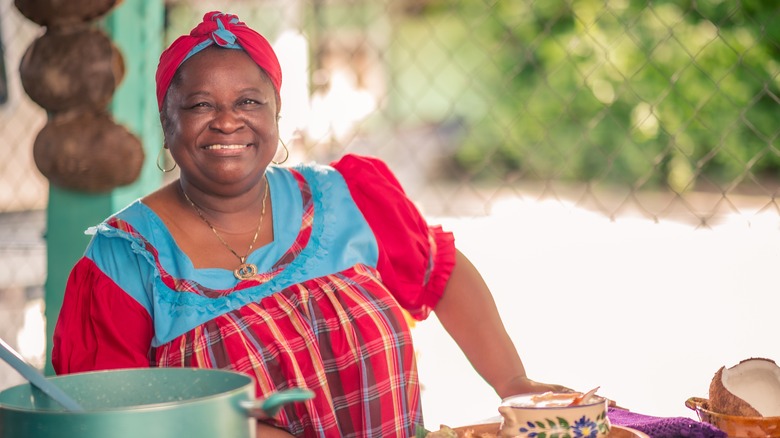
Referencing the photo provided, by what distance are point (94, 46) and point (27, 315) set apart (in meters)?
2.83

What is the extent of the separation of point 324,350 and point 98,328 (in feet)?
1.38

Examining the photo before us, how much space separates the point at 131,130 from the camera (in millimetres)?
2932

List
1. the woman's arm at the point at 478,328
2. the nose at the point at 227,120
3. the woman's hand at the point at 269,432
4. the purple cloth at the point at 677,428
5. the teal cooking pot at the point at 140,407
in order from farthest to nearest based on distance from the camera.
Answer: the woman's arm at the point at 478,328 → the nose at the point at 227,120 → the woman's hand at the point at 269,432 → the purple cloth at the point at 677,428 → the teal cooking pot at the point at 140,407

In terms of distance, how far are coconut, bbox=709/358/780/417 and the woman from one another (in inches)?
15.0

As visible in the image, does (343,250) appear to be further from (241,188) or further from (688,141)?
(688,141)

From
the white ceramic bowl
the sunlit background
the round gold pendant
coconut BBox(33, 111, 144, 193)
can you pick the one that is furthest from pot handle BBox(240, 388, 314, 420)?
the sunlit background

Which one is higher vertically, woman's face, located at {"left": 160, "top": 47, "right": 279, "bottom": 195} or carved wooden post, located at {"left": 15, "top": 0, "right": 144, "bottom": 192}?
carved wooden post, located at {"left": 15, "top": 0, "right": 144, "bottom": 192}

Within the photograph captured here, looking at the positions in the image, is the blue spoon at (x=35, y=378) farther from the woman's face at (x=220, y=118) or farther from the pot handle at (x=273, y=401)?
the woman's face at (x=220, y=118)

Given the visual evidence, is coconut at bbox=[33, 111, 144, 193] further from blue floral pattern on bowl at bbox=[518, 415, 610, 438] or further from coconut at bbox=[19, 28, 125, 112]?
blue floral pattern on bowl at bbox=[518, 415, 610, 438]

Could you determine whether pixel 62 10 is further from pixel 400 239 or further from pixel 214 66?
pixel 400 239

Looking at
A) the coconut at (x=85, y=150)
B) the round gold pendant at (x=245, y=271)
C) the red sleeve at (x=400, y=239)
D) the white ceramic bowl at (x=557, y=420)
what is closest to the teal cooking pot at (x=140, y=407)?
the white ceramic bowl at (x=557, y=420)

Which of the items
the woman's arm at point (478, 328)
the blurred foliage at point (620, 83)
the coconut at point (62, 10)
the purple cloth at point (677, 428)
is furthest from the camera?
the blurred foliage at point (620, 83)

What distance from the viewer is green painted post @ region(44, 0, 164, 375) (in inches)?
113

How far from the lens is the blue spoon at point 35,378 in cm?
98
